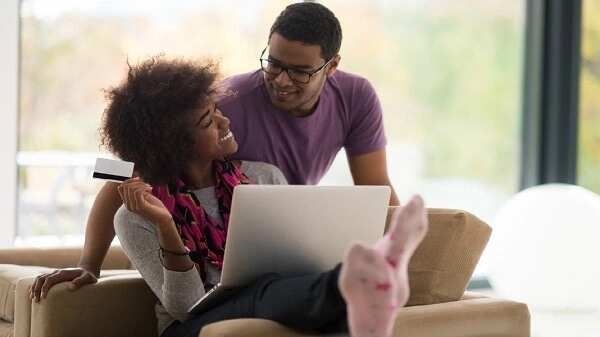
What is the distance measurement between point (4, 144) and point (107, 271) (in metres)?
1.63

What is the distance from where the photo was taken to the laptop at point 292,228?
241 centimetres

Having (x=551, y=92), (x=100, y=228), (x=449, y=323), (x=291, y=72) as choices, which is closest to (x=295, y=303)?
(x=449, y=323)

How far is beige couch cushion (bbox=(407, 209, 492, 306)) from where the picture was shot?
8.63 feet

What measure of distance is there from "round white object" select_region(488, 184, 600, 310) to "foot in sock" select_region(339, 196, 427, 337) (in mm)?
2901

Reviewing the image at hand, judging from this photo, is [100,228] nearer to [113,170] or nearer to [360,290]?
[113,170]

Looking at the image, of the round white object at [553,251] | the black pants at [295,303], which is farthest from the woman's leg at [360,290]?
the round white object at [553,251]

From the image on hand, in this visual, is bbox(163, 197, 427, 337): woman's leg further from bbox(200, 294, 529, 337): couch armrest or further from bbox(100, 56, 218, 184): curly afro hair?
bbox(100, 56, 218, 184): curly afro hair

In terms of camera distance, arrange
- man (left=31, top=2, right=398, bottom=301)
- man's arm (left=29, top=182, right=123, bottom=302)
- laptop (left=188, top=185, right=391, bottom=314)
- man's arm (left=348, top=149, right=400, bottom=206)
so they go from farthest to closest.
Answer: man's arm (left=348, top=149, right=400, bottom=206) < man (left=31, top=2, right=398, bottom=301) < man's arm (left=29, top=182, right=123, bottom=302) < laptop (left=188, top=185, right=391, bottom=314)

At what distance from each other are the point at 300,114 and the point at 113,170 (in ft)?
3.05

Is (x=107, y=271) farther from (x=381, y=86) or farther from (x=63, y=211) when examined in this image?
(x=381, y=86)

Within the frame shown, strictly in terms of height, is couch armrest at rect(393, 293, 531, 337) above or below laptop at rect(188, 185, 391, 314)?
below

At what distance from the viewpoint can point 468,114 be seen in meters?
5.98

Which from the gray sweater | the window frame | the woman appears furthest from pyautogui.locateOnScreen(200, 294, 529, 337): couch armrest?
the window frame

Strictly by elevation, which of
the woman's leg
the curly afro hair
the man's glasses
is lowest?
the woman's leg
